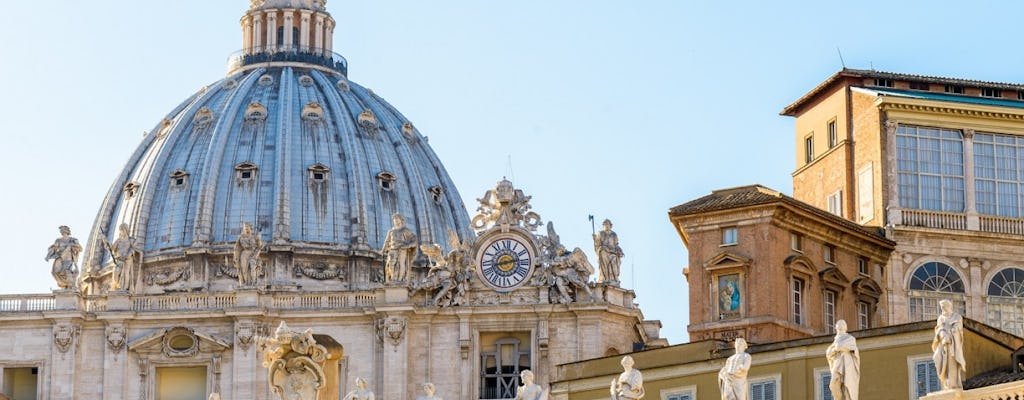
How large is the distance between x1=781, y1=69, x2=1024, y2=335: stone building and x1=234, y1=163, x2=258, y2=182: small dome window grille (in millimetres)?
69129

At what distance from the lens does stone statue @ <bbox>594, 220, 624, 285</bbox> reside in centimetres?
11138

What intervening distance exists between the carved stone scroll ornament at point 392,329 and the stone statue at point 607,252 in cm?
815

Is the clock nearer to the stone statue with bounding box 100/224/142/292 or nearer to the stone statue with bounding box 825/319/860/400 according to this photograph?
the stone statue with bounding box 100/224/142/292

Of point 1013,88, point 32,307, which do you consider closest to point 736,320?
point 1013,88

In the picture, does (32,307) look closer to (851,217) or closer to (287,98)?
(851,217)

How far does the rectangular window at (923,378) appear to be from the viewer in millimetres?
65562

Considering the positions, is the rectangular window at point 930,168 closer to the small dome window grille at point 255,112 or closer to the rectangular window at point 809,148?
the rectangular window at point 809,148

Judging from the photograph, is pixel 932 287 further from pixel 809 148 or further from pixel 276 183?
pixel 276 183

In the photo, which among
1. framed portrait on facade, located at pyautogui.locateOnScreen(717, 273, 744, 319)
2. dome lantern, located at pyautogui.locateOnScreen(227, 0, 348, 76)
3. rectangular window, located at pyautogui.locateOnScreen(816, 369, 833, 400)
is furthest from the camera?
dome lantern, located at pyautogui.locateOnScreen(227, 0, 348, 76)

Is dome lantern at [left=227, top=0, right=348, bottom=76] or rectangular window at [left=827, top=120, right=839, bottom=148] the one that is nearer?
rectangular window at [left=827, top=120, right=839, bottom=148]

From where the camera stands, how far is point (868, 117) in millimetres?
94750

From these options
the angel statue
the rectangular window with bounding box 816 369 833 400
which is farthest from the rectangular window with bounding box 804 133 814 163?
the rectangular window with bounding box 816 369 833 400

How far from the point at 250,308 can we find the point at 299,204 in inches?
1763

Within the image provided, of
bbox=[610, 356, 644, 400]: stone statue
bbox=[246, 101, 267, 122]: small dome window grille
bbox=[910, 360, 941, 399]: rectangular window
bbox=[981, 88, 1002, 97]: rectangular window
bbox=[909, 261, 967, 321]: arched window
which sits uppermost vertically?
bbox=[246, 101, 267, 122]: small dome window grille
